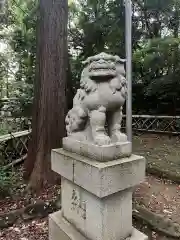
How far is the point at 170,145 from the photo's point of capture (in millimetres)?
8070

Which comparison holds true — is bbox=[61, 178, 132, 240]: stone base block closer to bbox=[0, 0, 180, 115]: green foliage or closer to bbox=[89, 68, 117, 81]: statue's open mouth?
bbox=[89, 68, 117, 81]: statue's open mouth

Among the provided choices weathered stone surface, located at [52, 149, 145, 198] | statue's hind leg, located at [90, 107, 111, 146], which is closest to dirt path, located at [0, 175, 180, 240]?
weathered stone surface, located at [52, 149, 145, 198]

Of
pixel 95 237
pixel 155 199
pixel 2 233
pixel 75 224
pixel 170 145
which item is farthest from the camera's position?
pixel 170 145

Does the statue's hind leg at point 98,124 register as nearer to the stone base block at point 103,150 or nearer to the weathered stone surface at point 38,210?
the stone base block at point 103,150

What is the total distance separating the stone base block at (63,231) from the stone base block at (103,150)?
85 centimetres

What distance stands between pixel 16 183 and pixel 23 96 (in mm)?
5106

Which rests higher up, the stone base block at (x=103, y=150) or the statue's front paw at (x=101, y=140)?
the statue's front paw at (x=101, y=140)

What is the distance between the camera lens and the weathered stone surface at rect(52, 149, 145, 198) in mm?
2041

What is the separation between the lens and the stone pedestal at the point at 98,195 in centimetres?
210

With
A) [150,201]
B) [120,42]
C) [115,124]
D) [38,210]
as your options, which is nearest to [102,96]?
[115,124]

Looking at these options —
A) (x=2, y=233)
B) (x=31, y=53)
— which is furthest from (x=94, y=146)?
(x=31, y=53)

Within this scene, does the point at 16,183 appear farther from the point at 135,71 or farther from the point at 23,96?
the point at 135,71

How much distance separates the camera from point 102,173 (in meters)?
2.02

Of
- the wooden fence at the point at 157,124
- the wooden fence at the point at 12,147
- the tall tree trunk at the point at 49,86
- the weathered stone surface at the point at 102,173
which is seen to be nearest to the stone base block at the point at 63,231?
the weathered stone surface at the point at 102,173
